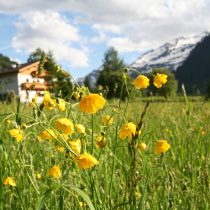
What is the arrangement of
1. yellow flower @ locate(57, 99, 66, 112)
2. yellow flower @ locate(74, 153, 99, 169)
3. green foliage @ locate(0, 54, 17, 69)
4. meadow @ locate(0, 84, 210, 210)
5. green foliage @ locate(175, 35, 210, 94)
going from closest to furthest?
yellow flower @ locate(74, 153, 99, 169)
meadow @ locate(0, 84, 210, 210)
yellow flower @ locate(57, 99, 66, 112)
green foliage @ locate(0, 54, 17, 69)
green foliage @ locate(175, 35, 210, 94)

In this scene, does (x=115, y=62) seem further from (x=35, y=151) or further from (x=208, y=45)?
(x=208, y=45)

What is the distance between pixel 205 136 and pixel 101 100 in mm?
1941

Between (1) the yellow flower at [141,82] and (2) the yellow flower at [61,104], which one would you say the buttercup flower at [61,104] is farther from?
(1) the yellow flower at [141,82]

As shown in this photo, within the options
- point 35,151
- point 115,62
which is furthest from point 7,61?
point 35,151

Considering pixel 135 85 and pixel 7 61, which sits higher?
pixel 7 61

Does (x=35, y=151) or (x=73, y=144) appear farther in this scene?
(x=35, y=151)

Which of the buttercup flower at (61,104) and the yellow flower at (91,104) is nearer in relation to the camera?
the yellow flower at (91,104)

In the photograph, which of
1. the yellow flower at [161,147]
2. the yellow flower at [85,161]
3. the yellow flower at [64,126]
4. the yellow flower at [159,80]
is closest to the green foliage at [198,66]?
the yellow flower at [159,80]

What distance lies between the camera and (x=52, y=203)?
179cm

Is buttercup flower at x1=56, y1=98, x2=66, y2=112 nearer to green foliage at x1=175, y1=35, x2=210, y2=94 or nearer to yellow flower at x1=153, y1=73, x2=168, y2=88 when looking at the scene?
yellow flower at x1=153, y1=73, x2=168, y2=88

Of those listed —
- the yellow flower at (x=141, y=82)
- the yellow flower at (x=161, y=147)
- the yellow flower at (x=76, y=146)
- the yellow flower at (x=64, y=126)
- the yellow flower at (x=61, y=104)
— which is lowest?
the yellow flower at (x=161, y=147)

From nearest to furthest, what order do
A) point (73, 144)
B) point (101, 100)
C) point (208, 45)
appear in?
point (101, 100), point (73, 144), point (208, 45)

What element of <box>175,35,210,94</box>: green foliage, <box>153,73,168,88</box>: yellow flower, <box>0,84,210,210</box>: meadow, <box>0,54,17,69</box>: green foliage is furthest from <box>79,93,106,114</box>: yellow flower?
<box>175,35,210,94</box>: green foliage

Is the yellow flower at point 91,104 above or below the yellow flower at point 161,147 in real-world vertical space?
above
